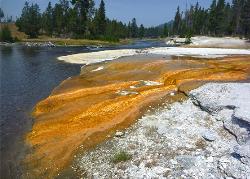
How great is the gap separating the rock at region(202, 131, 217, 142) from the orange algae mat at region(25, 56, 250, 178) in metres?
4.25

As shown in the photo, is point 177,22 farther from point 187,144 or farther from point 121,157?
point 121,157

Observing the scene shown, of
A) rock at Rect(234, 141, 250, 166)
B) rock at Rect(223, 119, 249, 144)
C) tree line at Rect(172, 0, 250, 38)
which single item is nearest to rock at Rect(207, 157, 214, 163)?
rock at Rect(234, 141, 250, 166)

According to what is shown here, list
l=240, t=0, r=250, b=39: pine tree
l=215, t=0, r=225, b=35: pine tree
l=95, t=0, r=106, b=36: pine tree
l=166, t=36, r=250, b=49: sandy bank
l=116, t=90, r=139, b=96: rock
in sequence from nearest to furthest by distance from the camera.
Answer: l=116, t=90, r=139, b=96: rock → l=166, t=36, r=250, b=49: sandy bank → l=240, t=0, r=250, b=39: pine tree → l=95, t=0, r=106, b=36: pine tree → l=215, t=0, r=225, b=35: pine tree

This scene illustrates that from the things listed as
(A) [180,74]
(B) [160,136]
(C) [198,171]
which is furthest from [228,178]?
(A) [180,74]

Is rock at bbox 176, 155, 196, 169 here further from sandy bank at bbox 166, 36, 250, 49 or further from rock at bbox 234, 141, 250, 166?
sandy bank at bbox 166, 36, 250, 49

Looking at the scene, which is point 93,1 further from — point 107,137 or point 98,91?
point 107,137

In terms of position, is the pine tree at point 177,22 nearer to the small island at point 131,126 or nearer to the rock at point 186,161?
the small island at point 131,126

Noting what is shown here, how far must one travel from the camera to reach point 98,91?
1045 inches

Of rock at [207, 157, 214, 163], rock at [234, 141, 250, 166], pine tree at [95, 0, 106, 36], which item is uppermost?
pine tree at [95, 0, 106, 36]

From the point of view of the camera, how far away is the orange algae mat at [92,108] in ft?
53.7

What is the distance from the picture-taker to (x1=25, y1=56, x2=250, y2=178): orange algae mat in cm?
1638

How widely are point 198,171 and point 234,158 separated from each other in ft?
5.64

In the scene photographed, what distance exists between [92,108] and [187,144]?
323 inches

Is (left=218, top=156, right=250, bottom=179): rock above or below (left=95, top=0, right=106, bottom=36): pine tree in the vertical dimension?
below
